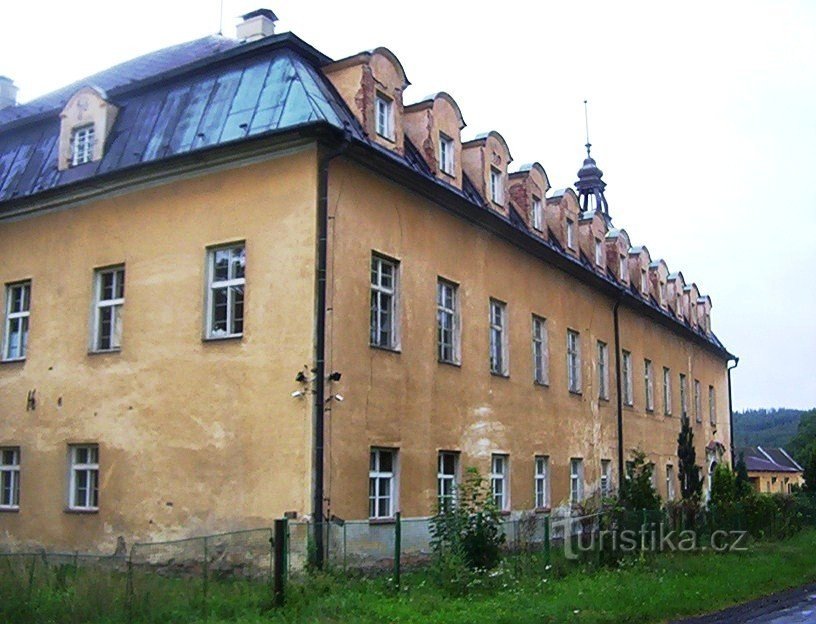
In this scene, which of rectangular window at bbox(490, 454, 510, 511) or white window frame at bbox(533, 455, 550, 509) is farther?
white window frame at bbox(533, 455, 550, 509)

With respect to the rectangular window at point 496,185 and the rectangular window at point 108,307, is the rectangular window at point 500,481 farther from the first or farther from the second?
the rectangular window at point 108,307

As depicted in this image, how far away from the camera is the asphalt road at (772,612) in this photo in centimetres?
1305

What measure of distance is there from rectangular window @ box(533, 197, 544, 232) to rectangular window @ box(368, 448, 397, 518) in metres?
8.92

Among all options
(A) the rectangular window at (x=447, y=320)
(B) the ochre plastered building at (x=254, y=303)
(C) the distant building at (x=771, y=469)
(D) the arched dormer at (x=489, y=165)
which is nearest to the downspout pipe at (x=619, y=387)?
(B) the ochre plastered building at (x=254, y=303)

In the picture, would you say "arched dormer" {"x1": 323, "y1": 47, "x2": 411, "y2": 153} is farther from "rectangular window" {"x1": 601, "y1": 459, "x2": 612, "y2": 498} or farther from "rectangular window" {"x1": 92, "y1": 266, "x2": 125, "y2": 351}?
"rectangular window" {"x1": 601, "y1": 459, "x2": 612, "y2": 498}

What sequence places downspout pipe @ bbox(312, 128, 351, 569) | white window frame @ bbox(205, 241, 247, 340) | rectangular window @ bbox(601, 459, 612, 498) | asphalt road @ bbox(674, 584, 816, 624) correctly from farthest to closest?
rectangular window @ bbox(601, 459, 612, 498) < white window frame @ bbox(205, 241, 247, 340) < downspout pipe @ bbox(312, 128, 351, 569) < asphalt road @ bbox(674, 584, 816, 624)

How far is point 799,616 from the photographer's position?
44.6ft

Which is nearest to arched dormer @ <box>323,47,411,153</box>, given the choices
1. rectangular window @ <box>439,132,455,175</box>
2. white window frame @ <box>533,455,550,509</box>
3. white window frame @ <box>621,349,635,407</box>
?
rectangular window @ <box>439,132,455,175</box>

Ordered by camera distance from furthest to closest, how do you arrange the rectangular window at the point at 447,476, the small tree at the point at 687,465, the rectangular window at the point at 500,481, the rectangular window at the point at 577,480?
the small tree at the point at 687,465 → the rectangular window at the point at 577,480 → the rectangular window at the point at 500,481 → the rectangular window at the point at 447,476

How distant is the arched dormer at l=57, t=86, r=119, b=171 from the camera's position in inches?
706

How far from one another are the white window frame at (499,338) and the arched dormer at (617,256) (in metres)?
9.29

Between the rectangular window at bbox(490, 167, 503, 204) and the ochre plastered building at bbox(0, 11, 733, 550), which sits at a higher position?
the rectangular window at bbox(490, 167, 503, 204)

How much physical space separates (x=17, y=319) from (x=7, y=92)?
9.26 metres

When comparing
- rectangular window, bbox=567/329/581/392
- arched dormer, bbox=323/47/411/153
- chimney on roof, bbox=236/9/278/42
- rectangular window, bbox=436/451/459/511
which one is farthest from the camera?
rectangular window, bbox=567/329/581/392
